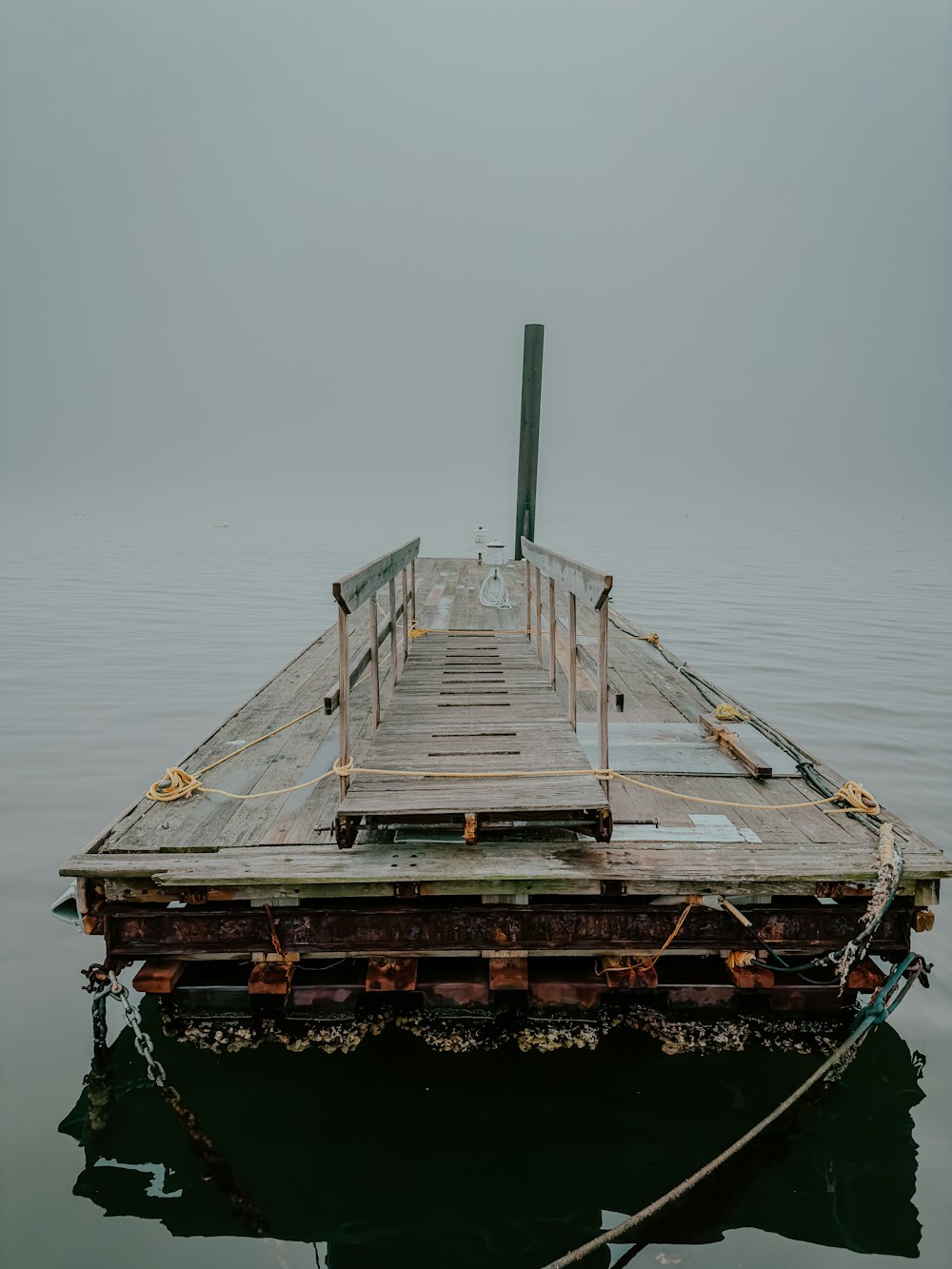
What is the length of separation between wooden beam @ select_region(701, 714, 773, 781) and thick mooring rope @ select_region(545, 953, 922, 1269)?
1.45 metres

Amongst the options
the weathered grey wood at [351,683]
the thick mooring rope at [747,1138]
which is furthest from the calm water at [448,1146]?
the weathered grey wood at [351,683]

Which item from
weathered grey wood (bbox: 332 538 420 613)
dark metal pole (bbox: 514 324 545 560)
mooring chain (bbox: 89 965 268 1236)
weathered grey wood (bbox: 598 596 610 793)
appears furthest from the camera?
dark metal pole (bbox: 514 324 545 560)

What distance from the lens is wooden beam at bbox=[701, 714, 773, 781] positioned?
5320 millimetres

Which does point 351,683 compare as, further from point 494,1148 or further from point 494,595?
point 494,595

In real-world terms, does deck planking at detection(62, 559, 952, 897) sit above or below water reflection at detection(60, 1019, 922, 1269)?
above

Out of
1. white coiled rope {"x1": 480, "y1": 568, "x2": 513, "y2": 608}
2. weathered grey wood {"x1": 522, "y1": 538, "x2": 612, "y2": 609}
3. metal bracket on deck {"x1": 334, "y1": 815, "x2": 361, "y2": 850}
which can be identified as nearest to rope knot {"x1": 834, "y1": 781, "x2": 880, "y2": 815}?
weathered grey wood {"x1": 522, "y1": 538, "x2": 612, "y2": 609}

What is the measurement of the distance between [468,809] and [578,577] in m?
1.93

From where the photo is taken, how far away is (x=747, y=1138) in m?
3.42

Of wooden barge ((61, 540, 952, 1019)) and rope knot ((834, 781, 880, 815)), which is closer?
wooden barge ((61, 540, 952, 1019))

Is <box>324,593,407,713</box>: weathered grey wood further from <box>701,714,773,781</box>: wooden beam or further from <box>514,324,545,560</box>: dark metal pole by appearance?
<box>514,324,545,560</box>: dark metal pole

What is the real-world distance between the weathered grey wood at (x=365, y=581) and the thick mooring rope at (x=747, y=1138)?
2926 millimetres

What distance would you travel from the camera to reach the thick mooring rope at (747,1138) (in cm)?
296

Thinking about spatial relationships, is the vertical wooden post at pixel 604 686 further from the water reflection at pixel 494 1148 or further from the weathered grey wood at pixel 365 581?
the water reflection at pixel 494 1148

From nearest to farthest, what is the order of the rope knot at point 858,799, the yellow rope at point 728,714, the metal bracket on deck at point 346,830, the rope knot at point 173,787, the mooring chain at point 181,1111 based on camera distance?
the mooring chain at point 181,1111, the metal bracket on deck at point 346,830, the rope knot at point 858,799, the rope knot at point 173,787, the yellow rope at point 728,714
